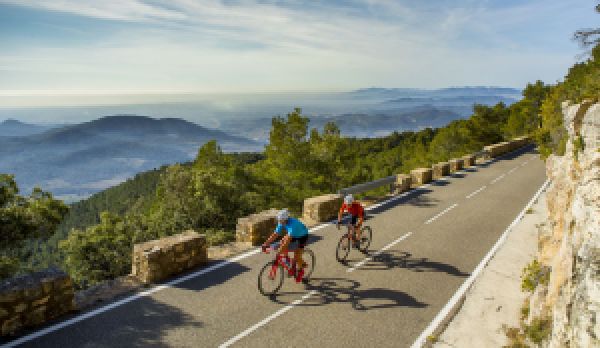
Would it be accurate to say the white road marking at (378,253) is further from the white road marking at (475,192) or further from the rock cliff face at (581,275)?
the white road marking at (475,192)

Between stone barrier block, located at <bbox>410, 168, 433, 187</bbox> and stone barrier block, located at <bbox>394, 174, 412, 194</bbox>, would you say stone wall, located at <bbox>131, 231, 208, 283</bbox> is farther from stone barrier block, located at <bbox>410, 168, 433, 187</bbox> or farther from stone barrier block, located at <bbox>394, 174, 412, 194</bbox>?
stone barrier block, located at <bbox>410, 168, 433, 187</bbox>

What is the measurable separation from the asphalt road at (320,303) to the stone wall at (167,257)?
48 cm

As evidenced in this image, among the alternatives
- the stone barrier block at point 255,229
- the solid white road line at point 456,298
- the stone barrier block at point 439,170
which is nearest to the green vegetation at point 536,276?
the solid white road line at point 456,298

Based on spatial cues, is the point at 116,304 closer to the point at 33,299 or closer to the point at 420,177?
the point at 33,299

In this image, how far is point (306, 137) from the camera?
31641 mm

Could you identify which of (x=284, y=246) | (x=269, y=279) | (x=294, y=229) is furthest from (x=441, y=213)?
(x=269, y=279)

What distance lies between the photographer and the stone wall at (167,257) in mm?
7465

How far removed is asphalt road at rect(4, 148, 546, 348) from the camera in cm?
580

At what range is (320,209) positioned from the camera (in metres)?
12.3

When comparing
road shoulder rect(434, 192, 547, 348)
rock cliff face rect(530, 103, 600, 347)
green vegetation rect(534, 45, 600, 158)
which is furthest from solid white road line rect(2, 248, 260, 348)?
green vegetation rect(534, 45, 600, 158)

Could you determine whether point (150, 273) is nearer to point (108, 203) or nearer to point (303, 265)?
point (303, 265)

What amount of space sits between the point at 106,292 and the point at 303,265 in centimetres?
413

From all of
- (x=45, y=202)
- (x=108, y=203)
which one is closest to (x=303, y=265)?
(x=45, y=202)

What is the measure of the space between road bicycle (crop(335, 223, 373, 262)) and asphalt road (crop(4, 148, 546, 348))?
0.23 meters
